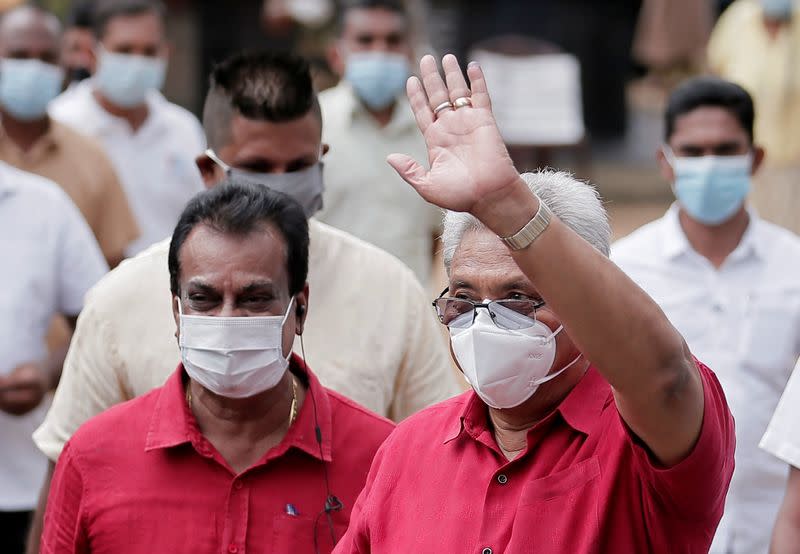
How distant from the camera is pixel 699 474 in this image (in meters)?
2.75

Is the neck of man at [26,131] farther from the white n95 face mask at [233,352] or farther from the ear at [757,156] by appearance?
the white n95 face mask at [233,352]

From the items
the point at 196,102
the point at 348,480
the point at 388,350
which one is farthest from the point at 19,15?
the point at 196,102

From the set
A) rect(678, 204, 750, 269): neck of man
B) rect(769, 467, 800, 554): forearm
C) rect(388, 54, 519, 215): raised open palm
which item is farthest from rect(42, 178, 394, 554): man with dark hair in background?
rect(678, 204, 750, 269): neck of man

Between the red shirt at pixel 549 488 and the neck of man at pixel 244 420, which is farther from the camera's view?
the neck of man at pixel 244 420

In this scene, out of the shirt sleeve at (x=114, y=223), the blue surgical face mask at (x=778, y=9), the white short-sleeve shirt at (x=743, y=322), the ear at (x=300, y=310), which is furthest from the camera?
the blue surgical face mask at (x=778, y=9)

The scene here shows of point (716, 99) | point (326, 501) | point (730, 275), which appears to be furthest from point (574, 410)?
point (716, 99)

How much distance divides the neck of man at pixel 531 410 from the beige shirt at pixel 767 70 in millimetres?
8113

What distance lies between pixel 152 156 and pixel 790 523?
4.88 metres

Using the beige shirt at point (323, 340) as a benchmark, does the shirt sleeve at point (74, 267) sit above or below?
below

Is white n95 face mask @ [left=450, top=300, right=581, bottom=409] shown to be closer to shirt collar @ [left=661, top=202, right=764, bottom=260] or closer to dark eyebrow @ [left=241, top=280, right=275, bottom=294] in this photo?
dark eyebrow @ [left=241, top=280, right=275, bottom=294]

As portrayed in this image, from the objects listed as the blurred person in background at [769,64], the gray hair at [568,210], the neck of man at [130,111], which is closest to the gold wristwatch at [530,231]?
the gray hair at [568,210]

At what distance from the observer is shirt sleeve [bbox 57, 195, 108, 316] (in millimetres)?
5582

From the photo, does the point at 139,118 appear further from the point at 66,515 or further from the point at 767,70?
the point at 66,515

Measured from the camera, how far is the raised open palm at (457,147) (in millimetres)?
2699
